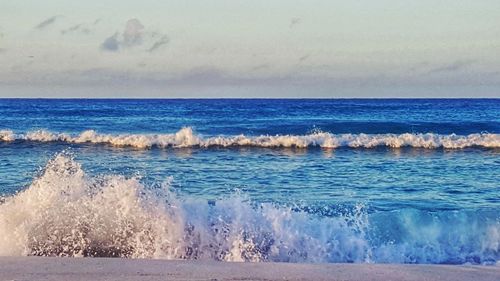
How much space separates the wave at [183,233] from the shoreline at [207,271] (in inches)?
49.9

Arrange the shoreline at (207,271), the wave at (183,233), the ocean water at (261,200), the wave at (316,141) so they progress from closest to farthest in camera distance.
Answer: the shoreline at (207,271) < the wave at (183,233) < the ocean water at (261,200) < the wave at (316,141)

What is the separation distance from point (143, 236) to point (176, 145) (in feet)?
44.3

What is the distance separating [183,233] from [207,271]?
1.90m

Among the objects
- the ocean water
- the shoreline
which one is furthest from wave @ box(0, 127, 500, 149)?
the shoreline

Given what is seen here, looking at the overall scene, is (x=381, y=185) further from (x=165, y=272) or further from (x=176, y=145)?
(x=176, y=145)

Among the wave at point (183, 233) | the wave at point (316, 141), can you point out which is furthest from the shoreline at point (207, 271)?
the wave at point (316, 141)

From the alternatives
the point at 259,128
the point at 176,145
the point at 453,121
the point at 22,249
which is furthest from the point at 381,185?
the point at 453,121

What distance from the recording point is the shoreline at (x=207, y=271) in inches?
194

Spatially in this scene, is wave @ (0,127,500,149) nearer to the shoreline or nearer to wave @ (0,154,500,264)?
wave @ (0,154,500,264)

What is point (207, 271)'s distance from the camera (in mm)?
5121

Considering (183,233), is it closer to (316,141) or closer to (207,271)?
(207,271)

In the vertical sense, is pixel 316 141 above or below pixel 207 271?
below

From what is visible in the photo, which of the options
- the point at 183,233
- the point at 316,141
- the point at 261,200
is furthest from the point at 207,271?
the point at 316,141

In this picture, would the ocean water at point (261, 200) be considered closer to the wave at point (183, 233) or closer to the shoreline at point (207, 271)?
the wave at point (183, 233)
